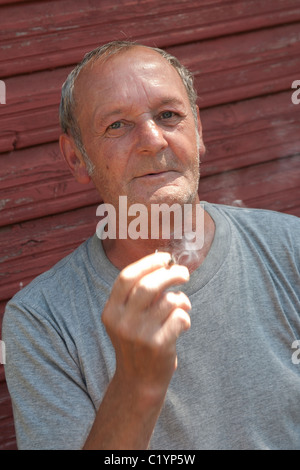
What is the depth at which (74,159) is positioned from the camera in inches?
89.4

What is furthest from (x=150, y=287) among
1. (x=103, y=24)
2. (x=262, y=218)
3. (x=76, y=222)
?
(x=103, y=24)

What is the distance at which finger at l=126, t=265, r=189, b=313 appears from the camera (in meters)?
1.31

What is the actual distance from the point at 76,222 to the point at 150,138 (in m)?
0.90

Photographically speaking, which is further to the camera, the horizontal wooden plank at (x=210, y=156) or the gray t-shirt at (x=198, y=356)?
the horizontal wooden plank at (x=210, y=156)

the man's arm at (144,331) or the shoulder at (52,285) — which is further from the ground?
the shoulder at (52,285)

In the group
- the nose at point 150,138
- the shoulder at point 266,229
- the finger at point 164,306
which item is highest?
the nose at point 150,138

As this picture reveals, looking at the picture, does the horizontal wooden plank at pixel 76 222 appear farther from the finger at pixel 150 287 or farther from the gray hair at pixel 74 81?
the finger at pixel 150 287

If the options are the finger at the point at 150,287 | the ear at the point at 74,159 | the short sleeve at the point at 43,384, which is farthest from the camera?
the ear at the point at 74,159

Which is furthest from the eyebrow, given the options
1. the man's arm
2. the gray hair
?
the man's arm

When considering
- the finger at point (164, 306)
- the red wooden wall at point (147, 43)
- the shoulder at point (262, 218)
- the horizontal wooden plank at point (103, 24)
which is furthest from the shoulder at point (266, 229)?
the horizontal wooden plank at point (103, 24)

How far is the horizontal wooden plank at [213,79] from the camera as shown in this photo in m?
2.56

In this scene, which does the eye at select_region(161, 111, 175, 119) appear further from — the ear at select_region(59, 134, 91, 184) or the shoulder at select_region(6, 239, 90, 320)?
the shoulder at select_region(6, 239, 90, 320)

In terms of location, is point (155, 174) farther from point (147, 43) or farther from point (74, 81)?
point (147, 43)

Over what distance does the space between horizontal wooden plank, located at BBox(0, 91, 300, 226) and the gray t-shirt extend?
62 centimetres
